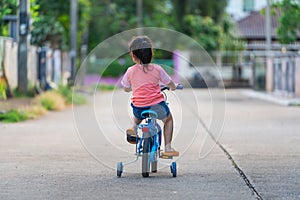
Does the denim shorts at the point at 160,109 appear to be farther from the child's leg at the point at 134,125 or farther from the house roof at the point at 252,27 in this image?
the house roof at the point at 252,27

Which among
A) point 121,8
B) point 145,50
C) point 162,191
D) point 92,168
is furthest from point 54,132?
point 121,8

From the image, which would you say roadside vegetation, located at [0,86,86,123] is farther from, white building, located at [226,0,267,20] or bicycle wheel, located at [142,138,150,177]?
white building, located at [226,0,267,20]

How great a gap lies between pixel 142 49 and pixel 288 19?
2246 centimetres

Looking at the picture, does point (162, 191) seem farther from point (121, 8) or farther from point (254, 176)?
point (121, 8)

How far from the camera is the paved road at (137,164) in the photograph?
8.70m

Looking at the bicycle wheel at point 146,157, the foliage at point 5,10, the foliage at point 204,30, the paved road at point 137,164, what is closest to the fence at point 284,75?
the foliage at point 5,10

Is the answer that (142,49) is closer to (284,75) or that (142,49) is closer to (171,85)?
(171,85)

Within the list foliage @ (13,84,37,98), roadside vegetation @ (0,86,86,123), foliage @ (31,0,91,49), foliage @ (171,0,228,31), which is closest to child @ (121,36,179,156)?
roadside vegetation @ (0,86,86,123)

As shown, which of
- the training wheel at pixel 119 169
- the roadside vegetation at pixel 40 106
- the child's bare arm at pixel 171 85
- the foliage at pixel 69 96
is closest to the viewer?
the training wheel at pixel 119 169

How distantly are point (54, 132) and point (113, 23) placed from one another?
46.7 metres

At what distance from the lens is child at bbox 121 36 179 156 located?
9.81m

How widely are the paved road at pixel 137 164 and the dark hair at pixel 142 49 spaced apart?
1130mm

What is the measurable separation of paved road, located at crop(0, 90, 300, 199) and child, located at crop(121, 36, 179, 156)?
0.66 metres

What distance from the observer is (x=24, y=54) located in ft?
80.3
